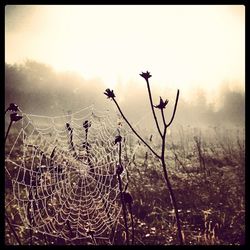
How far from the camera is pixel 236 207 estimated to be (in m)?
4.92

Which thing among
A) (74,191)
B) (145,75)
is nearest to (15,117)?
(145,75)

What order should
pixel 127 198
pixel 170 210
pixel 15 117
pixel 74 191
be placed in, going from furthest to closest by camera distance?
pixel 74 191
pixel 170 210
pixel 127 198
pixel 15 117

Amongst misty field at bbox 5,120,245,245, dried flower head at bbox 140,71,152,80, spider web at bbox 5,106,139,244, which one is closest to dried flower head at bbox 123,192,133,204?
misty field at bbox 5,120,245,245

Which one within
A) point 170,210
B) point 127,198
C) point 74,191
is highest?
point 127,198

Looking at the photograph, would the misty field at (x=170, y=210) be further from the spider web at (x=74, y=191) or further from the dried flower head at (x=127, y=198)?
the dried flower head at (x=127, y=198)

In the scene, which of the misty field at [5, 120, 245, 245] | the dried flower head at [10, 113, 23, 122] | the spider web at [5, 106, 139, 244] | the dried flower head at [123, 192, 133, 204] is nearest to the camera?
the dried flower head at [10, 113, 23, 122]

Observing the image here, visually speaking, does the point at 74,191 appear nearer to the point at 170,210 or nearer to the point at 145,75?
the point at 170,210

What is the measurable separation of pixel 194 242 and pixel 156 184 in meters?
2.64

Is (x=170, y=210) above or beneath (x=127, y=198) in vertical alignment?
beneath

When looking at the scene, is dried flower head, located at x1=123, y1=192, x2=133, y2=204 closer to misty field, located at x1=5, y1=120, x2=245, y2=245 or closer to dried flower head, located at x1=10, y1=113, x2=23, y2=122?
misty field, located at x1=5, y1=120, x2=245, y2=245

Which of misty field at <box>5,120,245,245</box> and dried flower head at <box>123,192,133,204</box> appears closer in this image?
dried flower head at <box>123,192,133,204</box>

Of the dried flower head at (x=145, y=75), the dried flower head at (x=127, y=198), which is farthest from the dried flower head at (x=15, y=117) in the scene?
the dried flower head at (x=127, y=198)

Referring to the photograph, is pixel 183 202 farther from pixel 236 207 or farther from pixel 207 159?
pixel 207 159

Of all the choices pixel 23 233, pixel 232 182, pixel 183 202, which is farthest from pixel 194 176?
pixel 23 233
